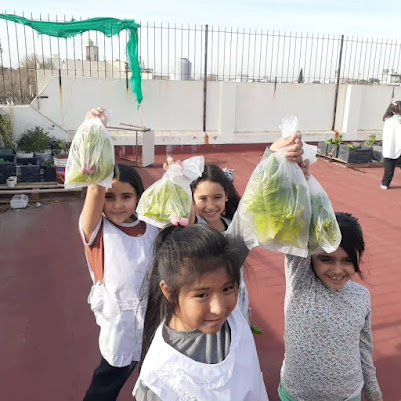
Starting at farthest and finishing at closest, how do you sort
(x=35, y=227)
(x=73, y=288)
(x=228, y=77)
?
(x=228, y=77)
(x=35, y=227)
(x=73, y=288)

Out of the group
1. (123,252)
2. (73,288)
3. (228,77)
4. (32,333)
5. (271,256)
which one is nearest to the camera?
(123,252)

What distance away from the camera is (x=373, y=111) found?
424 inches

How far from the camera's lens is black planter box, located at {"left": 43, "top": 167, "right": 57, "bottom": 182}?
232 inches

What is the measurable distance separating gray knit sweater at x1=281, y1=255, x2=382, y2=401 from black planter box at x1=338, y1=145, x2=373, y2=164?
6985 mm

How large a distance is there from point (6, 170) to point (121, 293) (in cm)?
472

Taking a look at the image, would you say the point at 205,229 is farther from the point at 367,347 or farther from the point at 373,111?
the point at 373,111

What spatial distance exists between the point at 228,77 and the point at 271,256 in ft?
23.7

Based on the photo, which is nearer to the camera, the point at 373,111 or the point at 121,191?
the point at 121,191

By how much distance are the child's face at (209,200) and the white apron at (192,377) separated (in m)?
0.83

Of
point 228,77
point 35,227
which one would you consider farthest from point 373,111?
point 35,227

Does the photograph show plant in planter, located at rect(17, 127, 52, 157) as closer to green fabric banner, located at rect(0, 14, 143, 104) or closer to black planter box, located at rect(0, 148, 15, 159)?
black planter box, located at rect(0, 148, 15, 159)

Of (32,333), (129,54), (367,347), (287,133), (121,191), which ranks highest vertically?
(129,54)

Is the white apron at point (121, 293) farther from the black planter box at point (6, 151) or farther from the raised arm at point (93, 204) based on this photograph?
the black planter box at point (6, 151)

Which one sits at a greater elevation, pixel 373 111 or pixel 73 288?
pixel 373 111
